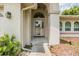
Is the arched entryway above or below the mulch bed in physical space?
above

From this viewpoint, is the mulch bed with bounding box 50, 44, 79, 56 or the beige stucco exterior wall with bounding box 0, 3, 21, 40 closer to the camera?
the mulch bed with bounding box 50, 44, 79, 56

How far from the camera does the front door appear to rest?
2178 cm

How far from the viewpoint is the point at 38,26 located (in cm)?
2238

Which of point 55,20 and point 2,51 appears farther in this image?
point 55,20

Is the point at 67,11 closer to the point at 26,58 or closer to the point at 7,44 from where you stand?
the point at 7,44

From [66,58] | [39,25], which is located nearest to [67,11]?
[39,25]

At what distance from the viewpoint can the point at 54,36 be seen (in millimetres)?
12289

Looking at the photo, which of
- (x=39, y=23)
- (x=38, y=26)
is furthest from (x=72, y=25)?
(x=39, y=23)

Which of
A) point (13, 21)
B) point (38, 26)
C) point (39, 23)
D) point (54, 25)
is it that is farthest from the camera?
point (38, 26)

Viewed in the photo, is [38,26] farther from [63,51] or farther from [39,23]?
[63,51]

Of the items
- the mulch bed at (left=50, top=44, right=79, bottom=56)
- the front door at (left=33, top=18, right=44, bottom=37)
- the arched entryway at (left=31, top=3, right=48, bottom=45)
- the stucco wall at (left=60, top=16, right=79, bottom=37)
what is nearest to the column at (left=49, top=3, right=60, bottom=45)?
the mulch bed at (left=50, top=44, right=79, bottom=56)

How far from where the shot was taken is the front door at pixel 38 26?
2178 cm

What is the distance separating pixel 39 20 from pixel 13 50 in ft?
46.4

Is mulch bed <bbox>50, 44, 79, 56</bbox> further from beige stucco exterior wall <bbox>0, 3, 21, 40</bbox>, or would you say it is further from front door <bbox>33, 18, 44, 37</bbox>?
front door <bbox>33, 18, 44, 37</bbox>
